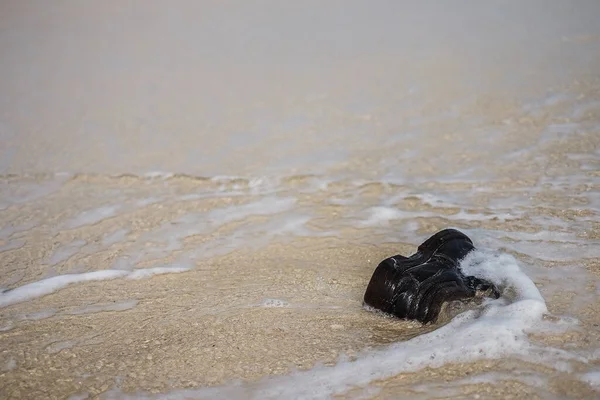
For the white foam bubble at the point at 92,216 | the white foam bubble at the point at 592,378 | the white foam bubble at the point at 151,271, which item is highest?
the white foam bubble at the point at 92,216

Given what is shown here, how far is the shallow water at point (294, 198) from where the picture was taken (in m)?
2.10

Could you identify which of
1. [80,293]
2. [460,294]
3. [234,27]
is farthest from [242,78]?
[460,294]

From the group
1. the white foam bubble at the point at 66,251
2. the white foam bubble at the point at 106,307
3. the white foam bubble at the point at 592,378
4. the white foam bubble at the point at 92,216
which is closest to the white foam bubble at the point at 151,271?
the white foam bubble at the point at 106,307

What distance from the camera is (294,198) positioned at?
3.68 meters

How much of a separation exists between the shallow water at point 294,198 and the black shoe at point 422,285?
0.08 metres

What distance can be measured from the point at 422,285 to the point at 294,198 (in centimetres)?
144

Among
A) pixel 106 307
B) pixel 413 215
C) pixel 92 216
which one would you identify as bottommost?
pixel 106 307

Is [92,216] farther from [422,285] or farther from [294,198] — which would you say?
[422,285]

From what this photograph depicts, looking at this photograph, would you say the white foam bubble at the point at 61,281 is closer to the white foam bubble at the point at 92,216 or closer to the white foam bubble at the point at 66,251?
the white foam bubble at the point at 66,251

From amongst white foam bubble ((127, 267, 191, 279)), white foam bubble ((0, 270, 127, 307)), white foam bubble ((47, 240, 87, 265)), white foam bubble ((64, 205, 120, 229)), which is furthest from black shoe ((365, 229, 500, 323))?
white foam bubble ((64, 205, 120, 229))

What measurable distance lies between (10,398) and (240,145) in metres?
2.84

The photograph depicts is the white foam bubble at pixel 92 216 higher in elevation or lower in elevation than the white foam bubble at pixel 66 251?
higher

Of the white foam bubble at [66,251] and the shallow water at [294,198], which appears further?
the white foam bubble at [66,251]

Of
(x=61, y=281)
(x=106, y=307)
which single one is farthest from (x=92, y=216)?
(x=106, y=307)
